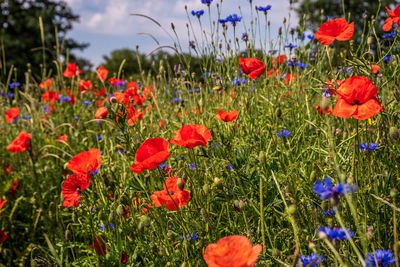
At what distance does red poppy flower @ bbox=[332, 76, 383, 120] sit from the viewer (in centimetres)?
117

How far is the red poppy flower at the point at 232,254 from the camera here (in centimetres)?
79

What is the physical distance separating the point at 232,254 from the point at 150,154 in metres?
0.55

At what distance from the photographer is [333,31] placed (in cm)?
148

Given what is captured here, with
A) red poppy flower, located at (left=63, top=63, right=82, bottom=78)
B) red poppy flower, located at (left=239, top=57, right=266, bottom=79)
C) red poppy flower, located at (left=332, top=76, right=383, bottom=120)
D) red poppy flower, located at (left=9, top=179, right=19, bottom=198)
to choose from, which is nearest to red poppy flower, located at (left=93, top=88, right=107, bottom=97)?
red poppy flower, located at (left=63, top=63, right=82, bottom=78)

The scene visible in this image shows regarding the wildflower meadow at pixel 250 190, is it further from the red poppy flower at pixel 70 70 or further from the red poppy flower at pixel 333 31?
the red poppy flower at pixel 70 70

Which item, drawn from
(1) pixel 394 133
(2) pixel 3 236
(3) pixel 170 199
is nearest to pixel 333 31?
(1) pixel 394 133

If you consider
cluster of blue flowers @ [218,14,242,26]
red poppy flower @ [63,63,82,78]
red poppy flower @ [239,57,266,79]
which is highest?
cluster of blue flowers @ [218,14,242,26]

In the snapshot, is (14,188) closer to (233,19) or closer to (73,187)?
(73,187)

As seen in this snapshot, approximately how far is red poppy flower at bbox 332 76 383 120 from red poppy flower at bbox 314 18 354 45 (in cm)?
31

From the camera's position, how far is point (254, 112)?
217 centimetres

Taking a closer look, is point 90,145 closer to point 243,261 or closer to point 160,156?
point 160,156

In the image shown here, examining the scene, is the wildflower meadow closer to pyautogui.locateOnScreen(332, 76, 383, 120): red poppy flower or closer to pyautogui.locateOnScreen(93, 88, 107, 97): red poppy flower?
pyautogui.locateOnScreen(332, 76, 383, 120): red poppy flower

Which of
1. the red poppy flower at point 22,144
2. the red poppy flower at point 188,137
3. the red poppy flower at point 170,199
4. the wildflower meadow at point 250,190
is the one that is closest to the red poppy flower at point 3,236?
the wildflower meadow at point 250,190

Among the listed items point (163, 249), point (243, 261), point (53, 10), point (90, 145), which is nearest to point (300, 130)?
point (163, 249)
